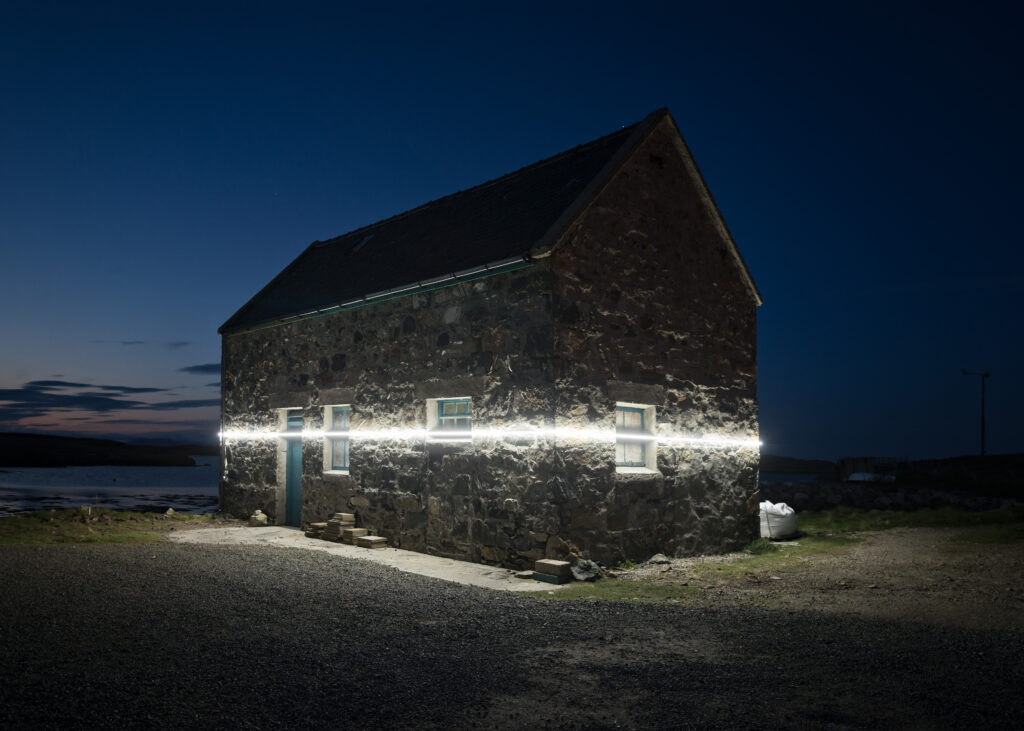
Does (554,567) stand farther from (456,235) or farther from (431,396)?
(456,235)

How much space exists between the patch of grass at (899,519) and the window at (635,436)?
5.42 metres

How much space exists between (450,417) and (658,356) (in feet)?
10.9

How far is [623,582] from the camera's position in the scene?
922 centimetres

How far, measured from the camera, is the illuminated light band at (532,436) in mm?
9875

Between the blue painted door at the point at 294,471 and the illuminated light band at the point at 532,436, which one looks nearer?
the illuminated light band at the point at 532,436

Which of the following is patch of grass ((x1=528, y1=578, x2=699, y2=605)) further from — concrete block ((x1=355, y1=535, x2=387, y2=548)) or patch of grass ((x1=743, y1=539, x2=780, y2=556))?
concrete block ((x1=355, y1=535, x2=387, y2=548))

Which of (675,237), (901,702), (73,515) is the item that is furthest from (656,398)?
(73,515)

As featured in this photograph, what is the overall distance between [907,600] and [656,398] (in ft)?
14.1

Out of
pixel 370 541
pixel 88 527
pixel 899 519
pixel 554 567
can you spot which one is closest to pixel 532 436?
pixel 554 567

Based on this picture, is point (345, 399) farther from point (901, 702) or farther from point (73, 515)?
point (901, 702)

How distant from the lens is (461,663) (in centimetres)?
546

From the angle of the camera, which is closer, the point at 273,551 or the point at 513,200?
the point at 273,551

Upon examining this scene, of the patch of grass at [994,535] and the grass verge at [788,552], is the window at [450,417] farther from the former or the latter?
the patch of grass at [994,535]

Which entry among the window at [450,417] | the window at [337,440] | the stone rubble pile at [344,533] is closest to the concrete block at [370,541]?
the stone rubble pile at [344,533]
